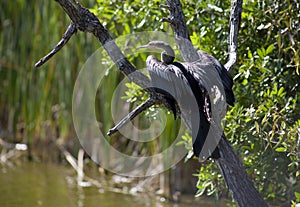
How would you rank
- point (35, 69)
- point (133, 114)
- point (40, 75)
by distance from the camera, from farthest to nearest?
point (35, 69), point (40, 75), point (133, 114)

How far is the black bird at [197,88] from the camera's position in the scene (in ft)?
7.62

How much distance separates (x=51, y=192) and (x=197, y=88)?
A: 9.21ft

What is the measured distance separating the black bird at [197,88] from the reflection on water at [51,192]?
7.35 ft

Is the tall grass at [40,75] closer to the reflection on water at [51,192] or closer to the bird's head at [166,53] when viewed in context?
the reflection on water at [51,192]

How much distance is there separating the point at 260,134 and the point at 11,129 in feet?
11.6

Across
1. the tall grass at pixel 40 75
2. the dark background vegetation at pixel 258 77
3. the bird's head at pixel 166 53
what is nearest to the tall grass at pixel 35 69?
the tall grass at pixel 40 75

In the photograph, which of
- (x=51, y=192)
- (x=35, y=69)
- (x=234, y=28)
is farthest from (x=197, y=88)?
(x=35, y=69)

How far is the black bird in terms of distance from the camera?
7.62 feet

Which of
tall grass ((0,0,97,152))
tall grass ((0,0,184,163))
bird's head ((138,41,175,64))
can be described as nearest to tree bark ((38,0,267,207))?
bird's head ((138,41,175,64))

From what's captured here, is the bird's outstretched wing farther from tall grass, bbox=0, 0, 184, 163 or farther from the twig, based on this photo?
tall grass, bbox=0, 0, 184, 163

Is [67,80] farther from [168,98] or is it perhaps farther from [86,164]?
[168,98]

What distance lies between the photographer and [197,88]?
2.35 m

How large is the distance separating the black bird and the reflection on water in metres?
2.24

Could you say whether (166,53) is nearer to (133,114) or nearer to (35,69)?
(133,114)
